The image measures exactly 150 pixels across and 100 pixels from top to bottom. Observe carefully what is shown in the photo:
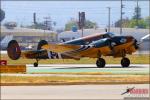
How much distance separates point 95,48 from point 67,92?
72.7ft

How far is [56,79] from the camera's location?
2795cm

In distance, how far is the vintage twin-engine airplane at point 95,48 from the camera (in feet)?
142

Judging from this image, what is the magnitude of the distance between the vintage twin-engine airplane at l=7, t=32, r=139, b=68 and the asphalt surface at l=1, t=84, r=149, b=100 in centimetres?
1801

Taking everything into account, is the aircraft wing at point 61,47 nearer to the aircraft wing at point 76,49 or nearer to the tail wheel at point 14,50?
the aircraft wing at point 76,49

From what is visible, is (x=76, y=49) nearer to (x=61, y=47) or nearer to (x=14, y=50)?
(x=61, y=47)

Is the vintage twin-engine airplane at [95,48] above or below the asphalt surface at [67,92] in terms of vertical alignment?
above

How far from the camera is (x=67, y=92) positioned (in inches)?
865

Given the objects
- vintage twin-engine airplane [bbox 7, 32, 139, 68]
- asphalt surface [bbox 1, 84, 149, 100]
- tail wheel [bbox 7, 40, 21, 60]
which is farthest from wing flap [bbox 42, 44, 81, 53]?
asphalt surface [bbox 1, 84, 149, 100]

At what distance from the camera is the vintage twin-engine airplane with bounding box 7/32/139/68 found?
43.3 m

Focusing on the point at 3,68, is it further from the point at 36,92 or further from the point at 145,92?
the point at 145,92

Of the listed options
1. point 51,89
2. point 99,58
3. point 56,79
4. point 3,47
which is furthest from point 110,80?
point 3,47

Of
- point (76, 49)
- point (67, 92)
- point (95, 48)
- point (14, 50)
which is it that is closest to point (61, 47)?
point (76, 49)

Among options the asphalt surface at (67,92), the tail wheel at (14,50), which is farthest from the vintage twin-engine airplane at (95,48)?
the asphalt surface at (67,92)

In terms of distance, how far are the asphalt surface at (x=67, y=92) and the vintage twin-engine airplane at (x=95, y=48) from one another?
18013mm
